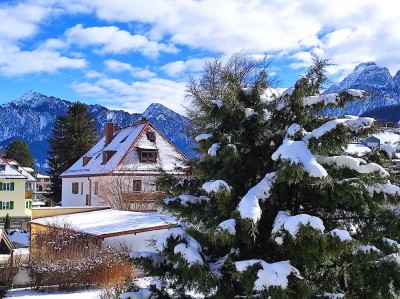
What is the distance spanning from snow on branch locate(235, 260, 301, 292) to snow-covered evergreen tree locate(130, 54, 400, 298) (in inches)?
0.4

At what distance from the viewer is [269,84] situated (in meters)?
7.49

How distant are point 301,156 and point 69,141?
48.6m

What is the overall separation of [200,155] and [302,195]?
183 cm

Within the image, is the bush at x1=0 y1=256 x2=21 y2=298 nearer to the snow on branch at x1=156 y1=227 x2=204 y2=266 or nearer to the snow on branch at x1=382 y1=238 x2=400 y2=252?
the snow on branch at x1=156 y1=227 x2=204 y2=266

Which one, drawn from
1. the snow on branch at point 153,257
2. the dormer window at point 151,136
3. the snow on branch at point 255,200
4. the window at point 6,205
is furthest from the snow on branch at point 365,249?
the window at point 6,205

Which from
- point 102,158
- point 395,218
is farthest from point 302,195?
point 102,158

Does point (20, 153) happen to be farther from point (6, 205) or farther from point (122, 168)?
point (122, 168)

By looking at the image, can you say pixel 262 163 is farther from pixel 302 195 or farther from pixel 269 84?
pixel 269 84

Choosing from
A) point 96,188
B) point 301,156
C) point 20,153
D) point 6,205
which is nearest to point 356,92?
point 301,156

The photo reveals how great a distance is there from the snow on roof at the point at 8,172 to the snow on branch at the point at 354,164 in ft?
154

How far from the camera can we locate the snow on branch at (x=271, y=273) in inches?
212

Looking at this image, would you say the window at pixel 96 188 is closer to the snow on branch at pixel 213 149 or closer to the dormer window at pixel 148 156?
the dormer window at pixel 148 156

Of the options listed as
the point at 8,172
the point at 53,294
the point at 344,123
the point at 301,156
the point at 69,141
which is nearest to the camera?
the point at 301,156

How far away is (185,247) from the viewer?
20.0 ft
